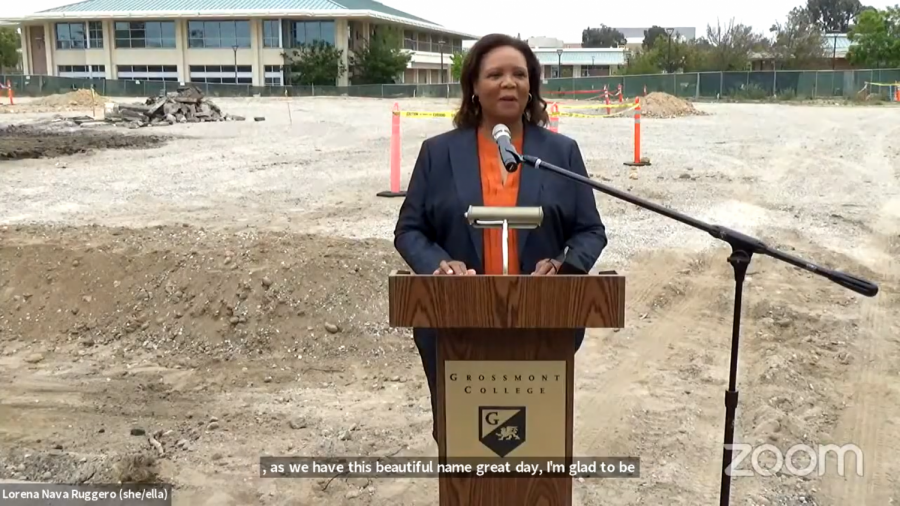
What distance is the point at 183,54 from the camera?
6750 cm

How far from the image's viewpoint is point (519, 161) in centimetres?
230

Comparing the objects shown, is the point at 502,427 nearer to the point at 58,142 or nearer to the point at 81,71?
the point at 58,142

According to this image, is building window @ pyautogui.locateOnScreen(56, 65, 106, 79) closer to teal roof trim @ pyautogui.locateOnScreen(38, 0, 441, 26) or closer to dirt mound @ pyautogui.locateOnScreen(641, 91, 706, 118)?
teal roof trim @ pyautogui.locateOnScreen(38, 0, 441, 26)

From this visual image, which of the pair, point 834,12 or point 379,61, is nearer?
point 379,61

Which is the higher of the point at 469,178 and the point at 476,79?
the point at 476,79

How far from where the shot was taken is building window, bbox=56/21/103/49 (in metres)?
68.8

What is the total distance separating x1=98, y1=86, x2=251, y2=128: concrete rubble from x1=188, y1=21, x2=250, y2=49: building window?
36339 mm

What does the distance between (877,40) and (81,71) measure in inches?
2511

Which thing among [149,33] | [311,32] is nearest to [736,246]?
[311,32]

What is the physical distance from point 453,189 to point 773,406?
3306 millimetres

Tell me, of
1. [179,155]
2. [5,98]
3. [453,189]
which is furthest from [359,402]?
[5,98]

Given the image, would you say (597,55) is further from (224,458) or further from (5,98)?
(224,458)

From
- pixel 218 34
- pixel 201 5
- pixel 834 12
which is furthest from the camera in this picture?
pixel 834 12

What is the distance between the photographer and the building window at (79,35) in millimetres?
68812
